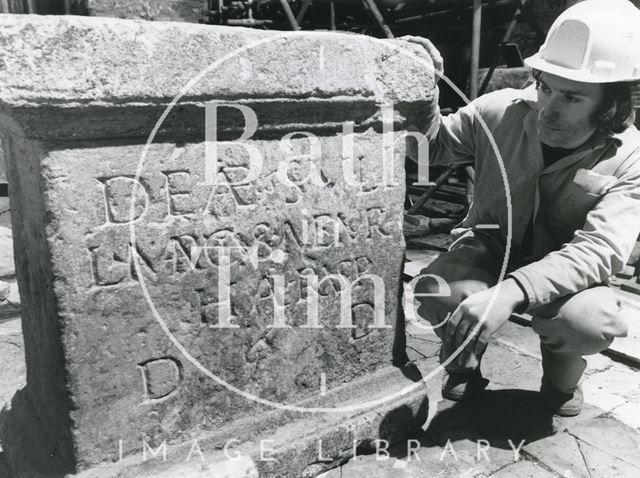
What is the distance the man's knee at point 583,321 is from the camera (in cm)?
185

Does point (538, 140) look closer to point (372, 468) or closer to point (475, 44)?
point (372, 468)

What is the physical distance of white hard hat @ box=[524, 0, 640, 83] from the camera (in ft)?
5.81

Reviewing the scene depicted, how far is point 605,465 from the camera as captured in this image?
6.26ft

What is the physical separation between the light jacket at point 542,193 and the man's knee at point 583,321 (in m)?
0.06

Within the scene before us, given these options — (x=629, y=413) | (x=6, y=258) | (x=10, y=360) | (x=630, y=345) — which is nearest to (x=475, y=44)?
(x=630, y=345)

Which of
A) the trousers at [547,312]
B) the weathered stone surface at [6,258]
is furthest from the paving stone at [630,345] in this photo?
the weathered stone surface at [6,258]

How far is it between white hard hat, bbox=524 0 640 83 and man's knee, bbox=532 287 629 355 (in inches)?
28.0

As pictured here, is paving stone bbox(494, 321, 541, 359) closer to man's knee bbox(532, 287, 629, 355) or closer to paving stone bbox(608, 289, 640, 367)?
paving stone bbox(608, 289, 640, 367)

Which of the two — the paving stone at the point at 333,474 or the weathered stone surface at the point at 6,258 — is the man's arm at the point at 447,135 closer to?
the paving stone at the point at 333,474

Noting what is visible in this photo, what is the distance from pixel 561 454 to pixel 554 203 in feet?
2.93

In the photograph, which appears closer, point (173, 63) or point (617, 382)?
point (173, 63)

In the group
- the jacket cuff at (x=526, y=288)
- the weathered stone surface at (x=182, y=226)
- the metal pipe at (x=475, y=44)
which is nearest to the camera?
the weathered stone surface at (x=182, y=226)

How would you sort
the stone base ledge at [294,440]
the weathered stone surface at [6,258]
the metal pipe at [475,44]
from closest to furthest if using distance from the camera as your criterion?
the stone base ledge at [294,440]
the weathered stone surface at [6,258]
the metal pipe at [475,44]

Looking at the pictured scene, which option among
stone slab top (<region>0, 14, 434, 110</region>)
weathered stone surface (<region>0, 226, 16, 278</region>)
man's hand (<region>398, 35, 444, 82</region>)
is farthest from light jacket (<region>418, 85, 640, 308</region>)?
weathered stone surface (<region>0, 226, 16, 278</region>)
